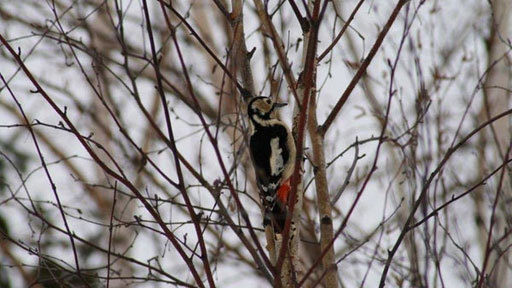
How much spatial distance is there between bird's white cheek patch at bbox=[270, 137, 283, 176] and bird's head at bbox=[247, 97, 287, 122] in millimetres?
175

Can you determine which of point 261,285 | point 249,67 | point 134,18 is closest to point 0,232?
point 249,67

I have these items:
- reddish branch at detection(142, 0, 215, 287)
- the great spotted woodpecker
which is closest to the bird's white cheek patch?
the great spotted woodpecker

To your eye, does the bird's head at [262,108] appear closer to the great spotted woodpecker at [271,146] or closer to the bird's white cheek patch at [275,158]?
the great spotted woodpecker at [271,146]

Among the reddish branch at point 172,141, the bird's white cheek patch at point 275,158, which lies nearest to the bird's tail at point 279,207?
the bird's white cheek patch at point 275,158

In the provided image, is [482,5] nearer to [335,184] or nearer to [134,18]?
[335,184]

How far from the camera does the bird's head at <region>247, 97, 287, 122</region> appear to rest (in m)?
4.52

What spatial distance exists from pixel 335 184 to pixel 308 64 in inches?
183

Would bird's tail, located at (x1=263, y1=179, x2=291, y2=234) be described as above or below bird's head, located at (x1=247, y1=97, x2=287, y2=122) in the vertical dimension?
below

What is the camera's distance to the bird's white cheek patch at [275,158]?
4762mm

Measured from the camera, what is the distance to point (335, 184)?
23.5 feet

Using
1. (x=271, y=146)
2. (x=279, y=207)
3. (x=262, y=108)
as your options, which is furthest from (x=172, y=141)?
(x=271, y=146)

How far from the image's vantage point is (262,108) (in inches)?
187

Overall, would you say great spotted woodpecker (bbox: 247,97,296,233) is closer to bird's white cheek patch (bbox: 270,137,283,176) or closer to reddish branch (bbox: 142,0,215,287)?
bird's white cheek patch (bbox: 270,137,283,176)

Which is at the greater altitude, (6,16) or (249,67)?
(6,16)
